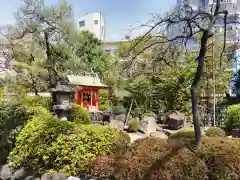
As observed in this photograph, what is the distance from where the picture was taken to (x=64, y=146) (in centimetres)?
608

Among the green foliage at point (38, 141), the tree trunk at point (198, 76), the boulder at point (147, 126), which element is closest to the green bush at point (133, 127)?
the boulder at point (147, 126)

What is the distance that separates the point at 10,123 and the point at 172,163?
5.25 meters

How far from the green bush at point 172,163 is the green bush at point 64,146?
0.37 metres

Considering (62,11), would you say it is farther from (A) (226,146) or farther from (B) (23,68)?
(A) (226,146)

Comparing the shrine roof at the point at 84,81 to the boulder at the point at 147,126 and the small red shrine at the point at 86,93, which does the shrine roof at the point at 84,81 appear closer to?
the small red shrine at the point at 86,93

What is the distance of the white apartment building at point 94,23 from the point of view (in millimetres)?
36188

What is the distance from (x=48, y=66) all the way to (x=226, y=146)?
11.5 metres

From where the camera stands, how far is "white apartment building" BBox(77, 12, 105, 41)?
119 feet

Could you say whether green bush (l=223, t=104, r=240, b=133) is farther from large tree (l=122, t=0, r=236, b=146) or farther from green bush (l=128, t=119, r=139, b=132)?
large tree (l=122, t=0, r=236, b=146)

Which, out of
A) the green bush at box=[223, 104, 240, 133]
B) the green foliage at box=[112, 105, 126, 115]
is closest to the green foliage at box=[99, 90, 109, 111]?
the green foliage at box=[112, 105, 126, 115]

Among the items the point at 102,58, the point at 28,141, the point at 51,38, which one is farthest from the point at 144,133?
the point at 102,58

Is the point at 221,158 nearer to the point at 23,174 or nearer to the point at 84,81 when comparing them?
the point at 23,174

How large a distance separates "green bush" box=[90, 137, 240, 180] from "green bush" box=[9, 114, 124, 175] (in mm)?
373

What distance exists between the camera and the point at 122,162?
17.7ft
